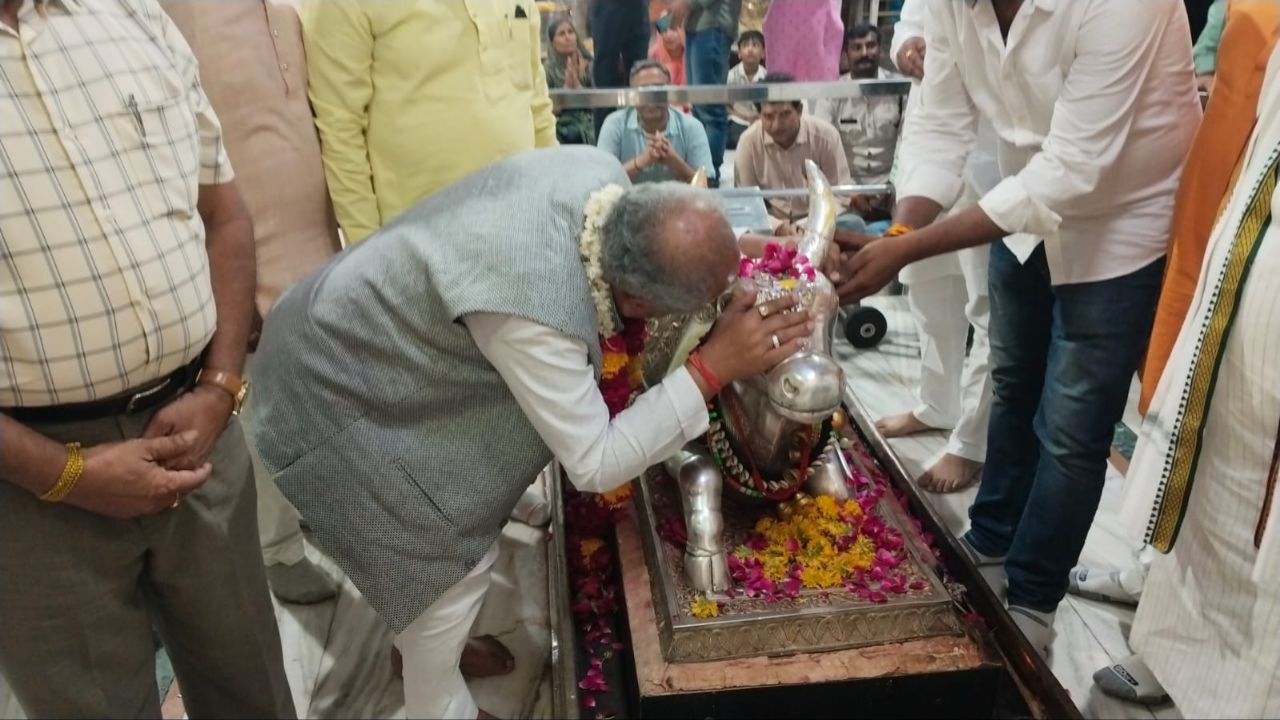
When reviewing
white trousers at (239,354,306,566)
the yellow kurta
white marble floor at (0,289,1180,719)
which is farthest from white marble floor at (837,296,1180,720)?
white trousers at (239,354,306,566)

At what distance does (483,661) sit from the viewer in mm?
1884

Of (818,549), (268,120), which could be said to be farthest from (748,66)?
(818,549)

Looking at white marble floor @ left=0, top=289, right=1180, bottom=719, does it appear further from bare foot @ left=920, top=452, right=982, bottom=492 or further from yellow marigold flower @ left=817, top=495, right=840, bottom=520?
yellow marigold flower @ left=817, top=495, right=840, bottom=520

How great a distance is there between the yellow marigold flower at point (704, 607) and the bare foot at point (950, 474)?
1.27m

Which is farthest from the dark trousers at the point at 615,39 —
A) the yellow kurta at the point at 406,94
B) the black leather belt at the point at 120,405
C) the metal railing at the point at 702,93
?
the black leather belt at the point at 120,405

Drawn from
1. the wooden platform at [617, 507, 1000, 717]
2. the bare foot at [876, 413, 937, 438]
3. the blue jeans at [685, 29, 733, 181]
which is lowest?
the bare foot at [876, 413, 937, 438]

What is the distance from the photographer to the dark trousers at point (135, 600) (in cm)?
113

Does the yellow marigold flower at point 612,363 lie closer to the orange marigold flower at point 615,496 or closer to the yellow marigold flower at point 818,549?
the orange marigold flower at point 615,496

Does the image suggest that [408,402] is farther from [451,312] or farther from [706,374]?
[706,374]

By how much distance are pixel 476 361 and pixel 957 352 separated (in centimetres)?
191

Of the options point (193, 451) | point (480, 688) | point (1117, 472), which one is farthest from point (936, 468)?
point (193, 451)

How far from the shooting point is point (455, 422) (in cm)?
139

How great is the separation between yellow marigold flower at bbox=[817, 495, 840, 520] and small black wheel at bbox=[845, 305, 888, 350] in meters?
1.82

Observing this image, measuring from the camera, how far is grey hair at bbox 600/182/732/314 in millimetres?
1209
